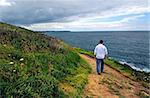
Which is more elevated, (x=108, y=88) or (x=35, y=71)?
(x=35, y=71)

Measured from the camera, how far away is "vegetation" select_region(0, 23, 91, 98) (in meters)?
9.79

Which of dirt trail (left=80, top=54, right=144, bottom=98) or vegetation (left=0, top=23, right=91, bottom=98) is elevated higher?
vegetation (left=0, top=23, right=91, bottom=98)

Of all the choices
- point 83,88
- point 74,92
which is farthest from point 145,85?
point 74,92

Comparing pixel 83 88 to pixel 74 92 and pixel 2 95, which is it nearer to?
pixel 74 92

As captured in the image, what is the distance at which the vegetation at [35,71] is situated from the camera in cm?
979

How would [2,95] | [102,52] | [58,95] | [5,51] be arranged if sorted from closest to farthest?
[2,95]
[58,95]
[5,51]
[102,52]

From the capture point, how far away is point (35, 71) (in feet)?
37.6

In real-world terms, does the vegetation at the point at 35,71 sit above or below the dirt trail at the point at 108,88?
above

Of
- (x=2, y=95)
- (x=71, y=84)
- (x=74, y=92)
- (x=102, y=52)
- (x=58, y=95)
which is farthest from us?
(x=102, y=52)

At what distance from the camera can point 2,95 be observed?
9.23 meters

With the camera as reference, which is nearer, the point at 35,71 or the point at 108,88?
the point at 35,71

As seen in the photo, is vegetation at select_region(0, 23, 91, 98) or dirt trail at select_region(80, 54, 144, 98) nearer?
vegetation at select_region(0, 23, 91, 98)

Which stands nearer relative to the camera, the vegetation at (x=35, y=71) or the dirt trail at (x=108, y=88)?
the vegetation at (x=35, y=71)

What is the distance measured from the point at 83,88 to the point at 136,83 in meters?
4.69
